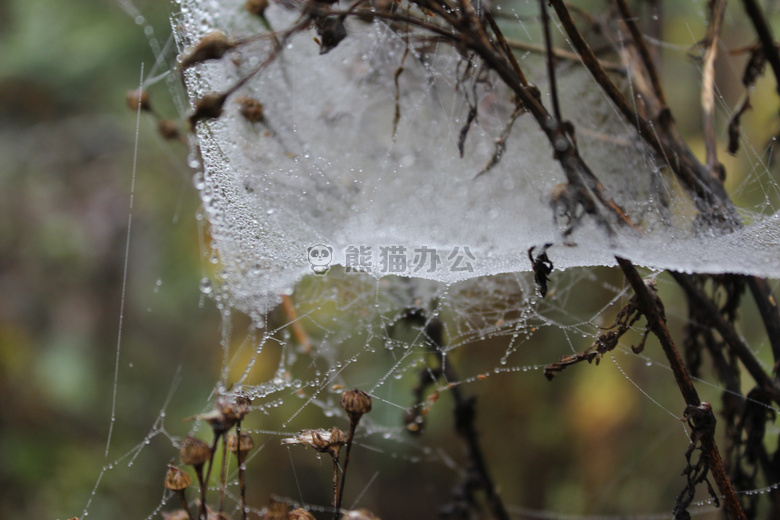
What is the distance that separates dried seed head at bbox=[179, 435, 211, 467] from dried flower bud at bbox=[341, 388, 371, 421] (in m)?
0.14

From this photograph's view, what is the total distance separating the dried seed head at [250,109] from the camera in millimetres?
784

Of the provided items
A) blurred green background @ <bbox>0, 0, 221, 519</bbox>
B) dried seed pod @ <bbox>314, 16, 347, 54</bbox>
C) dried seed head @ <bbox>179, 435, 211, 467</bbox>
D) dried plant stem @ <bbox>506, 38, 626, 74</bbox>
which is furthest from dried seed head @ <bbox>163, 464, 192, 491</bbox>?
blurred green background @ <bbox>0, 0, 221, 519</bbox>

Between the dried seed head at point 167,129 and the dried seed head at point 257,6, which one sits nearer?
the dried seed head at point 257,6

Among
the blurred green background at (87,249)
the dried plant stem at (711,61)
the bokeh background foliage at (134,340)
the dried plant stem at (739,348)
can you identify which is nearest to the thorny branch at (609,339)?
the dried plant stem at (739,348)

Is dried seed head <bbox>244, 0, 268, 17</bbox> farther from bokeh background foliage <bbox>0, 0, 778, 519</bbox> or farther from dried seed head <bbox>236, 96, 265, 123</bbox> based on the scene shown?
bokeh background foliage <bbox>0, 0, 778, 519</bbox>

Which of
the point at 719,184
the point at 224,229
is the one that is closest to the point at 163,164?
the point at 224,229

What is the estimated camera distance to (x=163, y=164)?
1.86 metres

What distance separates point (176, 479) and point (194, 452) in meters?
0.05

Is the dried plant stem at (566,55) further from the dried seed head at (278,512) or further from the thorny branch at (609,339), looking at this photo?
the dried seed head at (278,512)

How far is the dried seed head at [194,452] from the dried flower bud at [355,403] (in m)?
0.14

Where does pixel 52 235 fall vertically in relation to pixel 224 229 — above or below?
below

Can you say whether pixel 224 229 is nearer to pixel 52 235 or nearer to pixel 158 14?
pixel 158 14

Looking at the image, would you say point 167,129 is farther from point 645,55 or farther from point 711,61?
point 711,61

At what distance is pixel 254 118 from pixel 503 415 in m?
1.37
